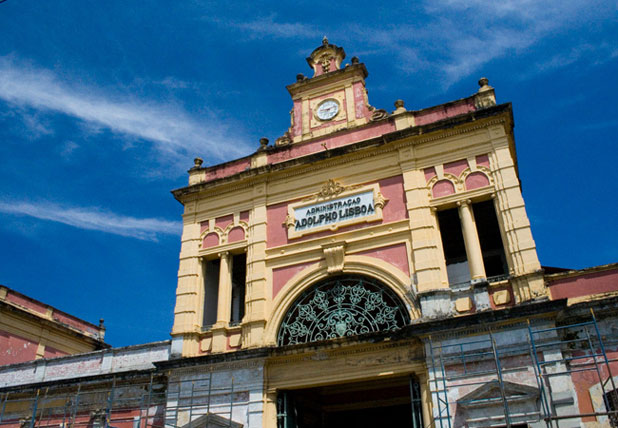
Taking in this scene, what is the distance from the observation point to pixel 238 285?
1762 centimetres

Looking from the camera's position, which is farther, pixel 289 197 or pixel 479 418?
pixel 289 197

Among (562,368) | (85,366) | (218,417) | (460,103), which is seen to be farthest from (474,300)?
(85,366)

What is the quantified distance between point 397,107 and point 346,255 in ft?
15.5

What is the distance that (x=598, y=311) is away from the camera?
11.3 m

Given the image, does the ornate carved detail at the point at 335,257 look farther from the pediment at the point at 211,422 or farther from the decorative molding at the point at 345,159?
the pediment at the point at 211,422

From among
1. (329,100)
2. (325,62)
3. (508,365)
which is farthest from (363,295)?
(325,62)

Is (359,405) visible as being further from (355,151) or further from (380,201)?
(355,151)

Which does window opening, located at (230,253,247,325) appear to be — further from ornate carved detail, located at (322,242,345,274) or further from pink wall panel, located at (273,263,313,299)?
ornate carved detail, located at (322,242,345,274)

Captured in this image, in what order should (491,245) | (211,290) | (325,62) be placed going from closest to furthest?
(211,290) → (491,245) → (325,62)

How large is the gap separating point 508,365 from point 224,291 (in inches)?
306

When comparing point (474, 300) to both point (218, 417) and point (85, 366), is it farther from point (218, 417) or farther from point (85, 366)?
point (85, 366)

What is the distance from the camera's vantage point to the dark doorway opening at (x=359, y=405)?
1529 centimetres

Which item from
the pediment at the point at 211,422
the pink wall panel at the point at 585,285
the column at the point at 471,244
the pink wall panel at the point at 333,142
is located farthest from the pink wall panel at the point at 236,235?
the pink wall panel at the point at 585,285

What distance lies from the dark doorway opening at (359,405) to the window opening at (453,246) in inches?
134
